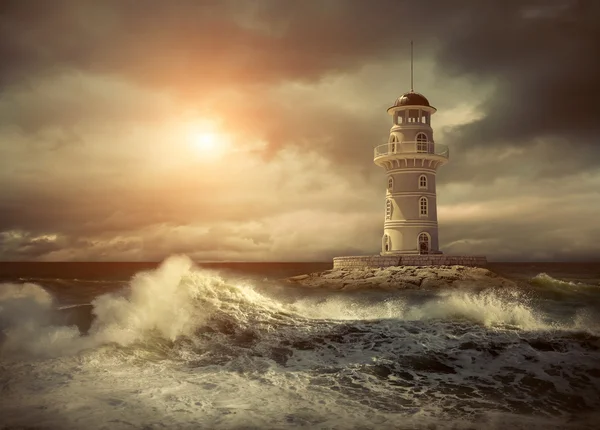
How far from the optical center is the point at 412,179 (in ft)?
114

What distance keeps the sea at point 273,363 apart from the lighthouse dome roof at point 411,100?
21.7 meters

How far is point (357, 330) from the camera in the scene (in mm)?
12961

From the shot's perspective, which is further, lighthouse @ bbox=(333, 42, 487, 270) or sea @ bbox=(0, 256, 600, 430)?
lighthouse @ bbox=(333, 42, 487, 270)

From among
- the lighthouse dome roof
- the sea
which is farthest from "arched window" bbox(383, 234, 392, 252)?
the sea

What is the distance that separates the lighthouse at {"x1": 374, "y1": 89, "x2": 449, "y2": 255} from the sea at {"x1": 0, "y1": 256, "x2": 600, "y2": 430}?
61.7 ft

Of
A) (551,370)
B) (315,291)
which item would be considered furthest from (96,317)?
(315,291)

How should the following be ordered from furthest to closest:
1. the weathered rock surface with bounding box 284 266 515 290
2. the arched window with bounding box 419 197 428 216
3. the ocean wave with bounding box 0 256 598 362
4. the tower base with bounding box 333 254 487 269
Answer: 1. the arched window with bounding box 419 197 428 216
2. the tower base with bounding box 333 254 487 269
3. the weathered rock surface with bounding box 284 266 515 290
4. the ocean wave with bounding box 0 256 598 362

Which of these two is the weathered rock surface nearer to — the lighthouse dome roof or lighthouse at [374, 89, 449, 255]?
lighthouse at [374, 89, 449, 255]

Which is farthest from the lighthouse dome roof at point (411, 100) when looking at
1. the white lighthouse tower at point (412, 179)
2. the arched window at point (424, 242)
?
the arched window at point (424, 242)

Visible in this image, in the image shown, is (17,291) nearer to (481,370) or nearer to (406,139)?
(481,370)

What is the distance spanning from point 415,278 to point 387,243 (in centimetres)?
520

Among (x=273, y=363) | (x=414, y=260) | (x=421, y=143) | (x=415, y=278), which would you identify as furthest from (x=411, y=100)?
(x=273, y=363)

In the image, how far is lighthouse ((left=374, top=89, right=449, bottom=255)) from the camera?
3456 cm

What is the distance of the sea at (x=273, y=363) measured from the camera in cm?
742
